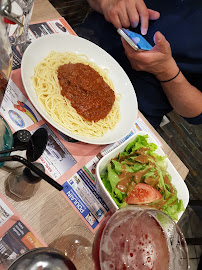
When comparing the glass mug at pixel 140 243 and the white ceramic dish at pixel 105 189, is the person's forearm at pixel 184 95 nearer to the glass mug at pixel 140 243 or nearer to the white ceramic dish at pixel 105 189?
the white ceramic dish at pixel 105 189

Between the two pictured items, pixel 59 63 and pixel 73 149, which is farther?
pixel 59 63

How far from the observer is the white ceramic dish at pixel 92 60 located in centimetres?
146

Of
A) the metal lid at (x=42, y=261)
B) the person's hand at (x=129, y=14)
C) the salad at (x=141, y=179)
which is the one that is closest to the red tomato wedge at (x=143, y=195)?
the salad at (x=141, y=179)

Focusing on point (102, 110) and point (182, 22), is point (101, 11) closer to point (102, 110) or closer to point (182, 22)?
point (182, 22)

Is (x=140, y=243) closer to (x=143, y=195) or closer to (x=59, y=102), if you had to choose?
(x=143, y=195)

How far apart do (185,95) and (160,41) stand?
46 cm

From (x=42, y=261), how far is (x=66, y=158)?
599 millimetres

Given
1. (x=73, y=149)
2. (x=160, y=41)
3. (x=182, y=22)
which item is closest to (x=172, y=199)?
(x=73, y=149)

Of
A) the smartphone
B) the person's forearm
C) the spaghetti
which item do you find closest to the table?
the spaghetti

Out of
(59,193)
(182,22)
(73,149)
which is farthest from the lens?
(182,22)

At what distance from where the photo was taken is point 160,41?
68.1 inches

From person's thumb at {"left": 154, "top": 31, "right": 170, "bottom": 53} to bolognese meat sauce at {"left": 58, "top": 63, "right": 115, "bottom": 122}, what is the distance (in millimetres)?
411

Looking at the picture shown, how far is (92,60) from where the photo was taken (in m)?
1.89

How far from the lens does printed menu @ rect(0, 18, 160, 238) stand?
1.40m
